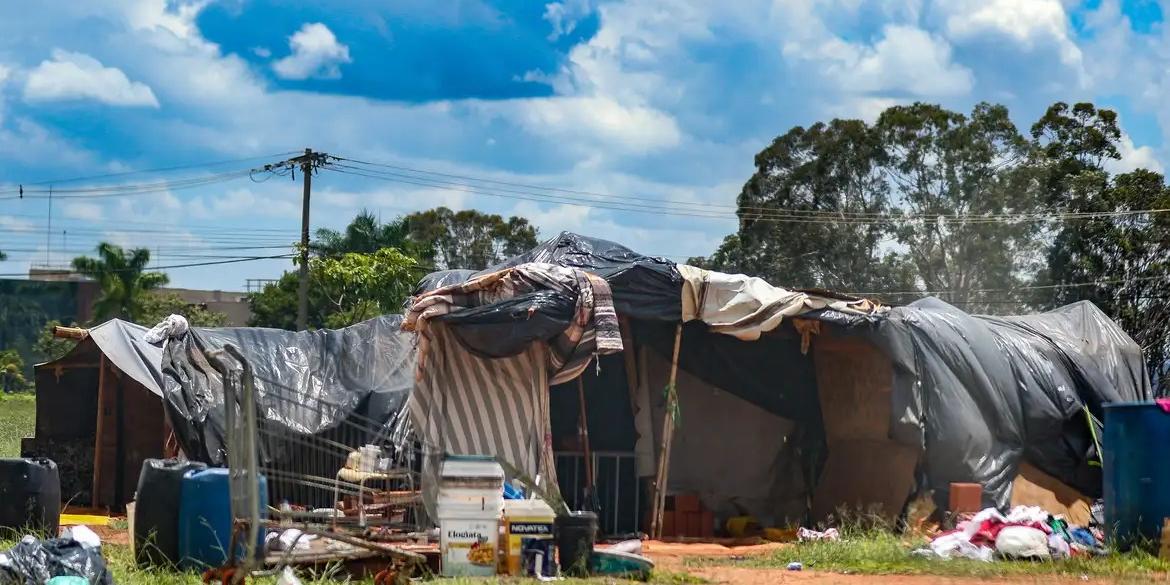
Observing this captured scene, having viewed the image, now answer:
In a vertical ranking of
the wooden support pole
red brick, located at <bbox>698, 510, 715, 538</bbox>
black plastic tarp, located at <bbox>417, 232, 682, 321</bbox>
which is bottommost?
red brick, located at <bbox>698, 510, 715, 538</bbox>

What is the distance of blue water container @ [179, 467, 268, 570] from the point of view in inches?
402

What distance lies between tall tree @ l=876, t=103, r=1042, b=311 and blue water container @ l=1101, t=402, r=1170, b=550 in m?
25.1

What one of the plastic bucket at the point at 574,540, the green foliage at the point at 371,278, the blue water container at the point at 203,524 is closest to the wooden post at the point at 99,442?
the blue water container at the point at 203,524

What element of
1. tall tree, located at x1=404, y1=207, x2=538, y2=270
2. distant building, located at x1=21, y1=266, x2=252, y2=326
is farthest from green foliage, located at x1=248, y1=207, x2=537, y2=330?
distant building, located at x1=21, y1=266, x2=252, y2=326

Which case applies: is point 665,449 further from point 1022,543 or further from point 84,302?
point 84,302

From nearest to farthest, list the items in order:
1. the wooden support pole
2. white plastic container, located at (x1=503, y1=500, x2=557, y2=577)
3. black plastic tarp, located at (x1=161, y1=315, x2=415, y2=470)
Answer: white plastic container, located at (x1=503, y1=500, x2=557, y2=577) < black plastic tarp, located at (x1=161, y1=315, x2=415, y2=470) < the wooden support pole

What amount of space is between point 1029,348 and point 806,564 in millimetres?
6050

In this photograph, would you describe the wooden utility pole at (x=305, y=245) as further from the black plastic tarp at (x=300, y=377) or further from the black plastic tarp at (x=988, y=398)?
the black plastic tarp at (x=988, y=398)

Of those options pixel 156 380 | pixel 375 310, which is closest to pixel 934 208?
pixel 375 310

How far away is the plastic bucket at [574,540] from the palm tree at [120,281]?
5024 centimetres

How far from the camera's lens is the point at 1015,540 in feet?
Result: 38.4

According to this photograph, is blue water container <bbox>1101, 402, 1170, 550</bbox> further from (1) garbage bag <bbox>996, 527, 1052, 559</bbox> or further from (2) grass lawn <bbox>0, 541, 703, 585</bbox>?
(2) grass lawn <bbox>0, 541, 703, 585</bbox>

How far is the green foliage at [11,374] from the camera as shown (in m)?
58.6

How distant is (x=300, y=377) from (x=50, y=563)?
823cm
